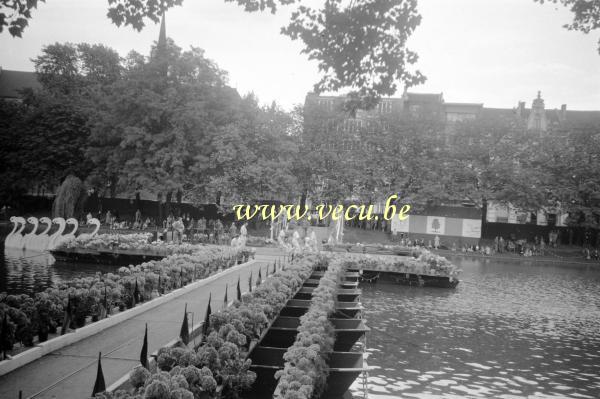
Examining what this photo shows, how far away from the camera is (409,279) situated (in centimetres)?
3322

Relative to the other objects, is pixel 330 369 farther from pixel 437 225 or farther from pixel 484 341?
pixel 437 225

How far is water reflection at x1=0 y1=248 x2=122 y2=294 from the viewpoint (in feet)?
77.3

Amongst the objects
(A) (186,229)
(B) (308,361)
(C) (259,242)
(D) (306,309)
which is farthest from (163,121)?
(B) (308,361)

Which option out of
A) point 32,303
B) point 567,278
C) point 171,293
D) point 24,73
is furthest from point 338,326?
point 24,73

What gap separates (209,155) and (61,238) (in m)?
19.7

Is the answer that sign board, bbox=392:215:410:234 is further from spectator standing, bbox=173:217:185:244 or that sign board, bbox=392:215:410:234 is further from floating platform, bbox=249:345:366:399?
floating platform, bbox=249:345:366:399

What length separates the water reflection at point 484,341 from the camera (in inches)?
581

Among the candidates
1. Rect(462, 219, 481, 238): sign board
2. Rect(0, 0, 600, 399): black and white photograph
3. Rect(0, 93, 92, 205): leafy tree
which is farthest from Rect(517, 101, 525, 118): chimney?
Rect(0, 93, 92, 205): leafy tree

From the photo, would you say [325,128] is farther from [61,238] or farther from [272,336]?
[272,336]

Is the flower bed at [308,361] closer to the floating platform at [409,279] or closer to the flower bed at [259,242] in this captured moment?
the floating platform at [409,279]

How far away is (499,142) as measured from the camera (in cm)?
5991

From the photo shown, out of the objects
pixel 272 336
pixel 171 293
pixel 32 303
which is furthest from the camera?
pixel 171 293

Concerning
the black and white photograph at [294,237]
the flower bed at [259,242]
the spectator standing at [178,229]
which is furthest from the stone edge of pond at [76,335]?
the flower bed at [259,242]

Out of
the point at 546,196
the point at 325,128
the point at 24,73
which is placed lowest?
the point at 546,196
